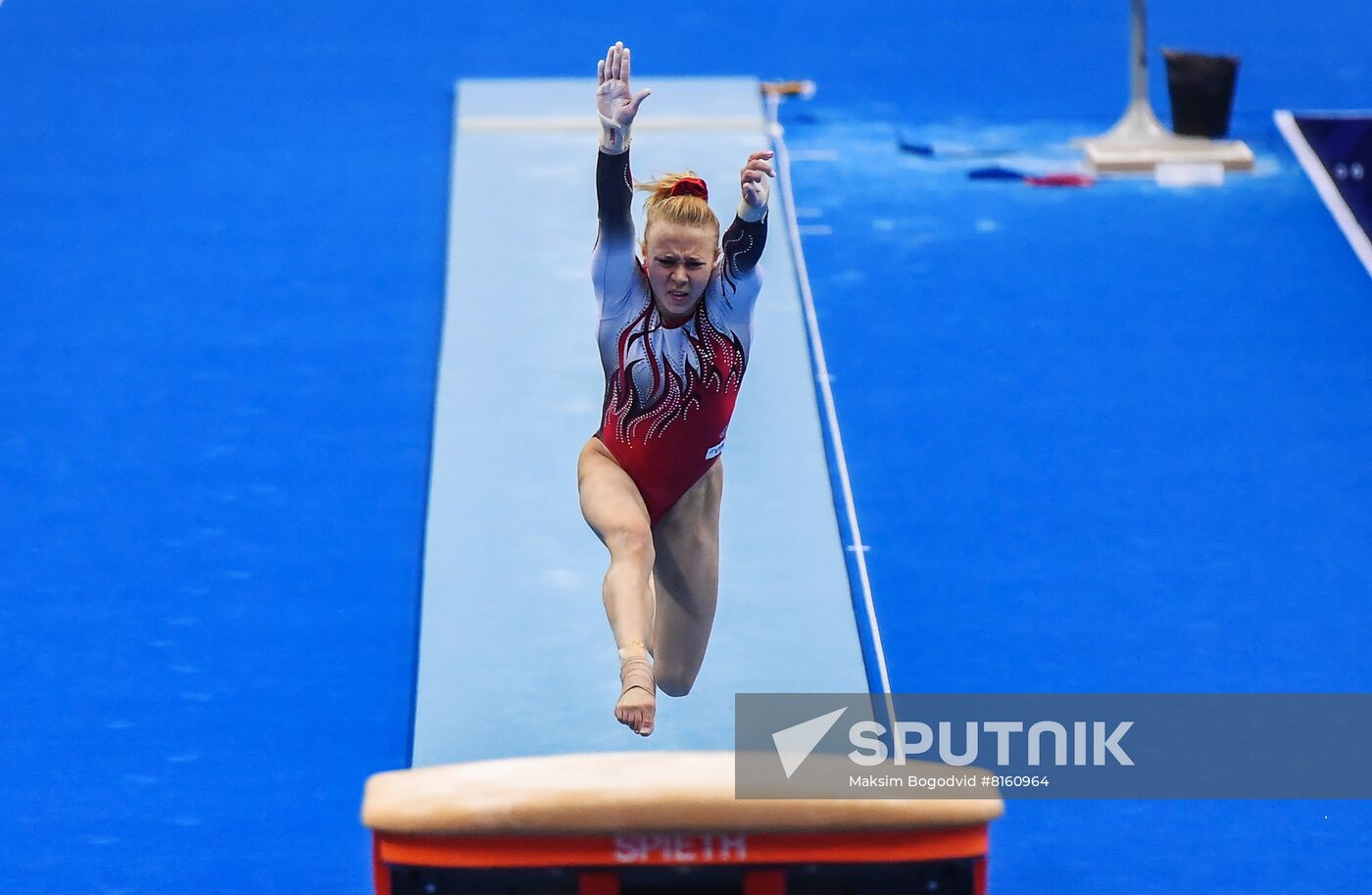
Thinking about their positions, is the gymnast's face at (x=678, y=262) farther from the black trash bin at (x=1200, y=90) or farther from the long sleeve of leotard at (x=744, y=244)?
the black trash bin at (x=1200, y=90)

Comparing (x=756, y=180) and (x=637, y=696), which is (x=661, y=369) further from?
(x=637, y=696)

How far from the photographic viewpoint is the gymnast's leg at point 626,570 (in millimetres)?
4246

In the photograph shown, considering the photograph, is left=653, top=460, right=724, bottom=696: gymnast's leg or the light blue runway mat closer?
left=653, top=460, right=724, bottom=696: gymnast's leg

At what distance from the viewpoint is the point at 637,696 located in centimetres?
422

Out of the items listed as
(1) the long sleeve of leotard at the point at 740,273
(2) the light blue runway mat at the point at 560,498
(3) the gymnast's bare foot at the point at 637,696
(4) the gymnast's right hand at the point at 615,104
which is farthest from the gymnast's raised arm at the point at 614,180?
(2) the light blue runway mat at the point at 560,498

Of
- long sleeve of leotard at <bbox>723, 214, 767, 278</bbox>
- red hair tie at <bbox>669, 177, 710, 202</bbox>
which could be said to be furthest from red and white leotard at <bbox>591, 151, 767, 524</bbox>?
red hair tie at <bbox>669, 177, 710, 202</bbox>

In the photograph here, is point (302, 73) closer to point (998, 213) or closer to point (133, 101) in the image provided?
point (133, 101)

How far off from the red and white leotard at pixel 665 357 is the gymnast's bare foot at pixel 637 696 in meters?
0.64

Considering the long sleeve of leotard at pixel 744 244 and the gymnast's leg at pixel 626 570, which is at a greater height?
the long sleeve of leotard at pixel 744 244

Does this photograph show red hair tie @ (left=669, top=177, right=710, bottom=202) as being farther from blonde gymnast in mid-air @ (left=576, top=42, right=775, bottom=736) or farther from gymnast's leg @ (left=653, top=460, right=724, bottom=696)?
gymnast's leg @ (left=653, top=460, right=724, bottom=696)

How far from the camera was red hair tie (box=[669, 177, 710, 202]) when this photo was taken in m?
4.56

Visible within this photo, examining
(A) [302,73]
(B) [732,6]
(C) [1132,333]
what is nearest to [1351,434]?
Answer: (C) [1132,333]

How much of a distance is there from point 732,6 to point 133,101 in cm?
339

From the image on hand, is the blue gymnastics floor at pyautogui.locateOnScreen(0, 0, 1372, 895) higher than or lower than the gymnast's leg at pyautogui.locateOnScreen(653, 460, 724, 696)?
higher
